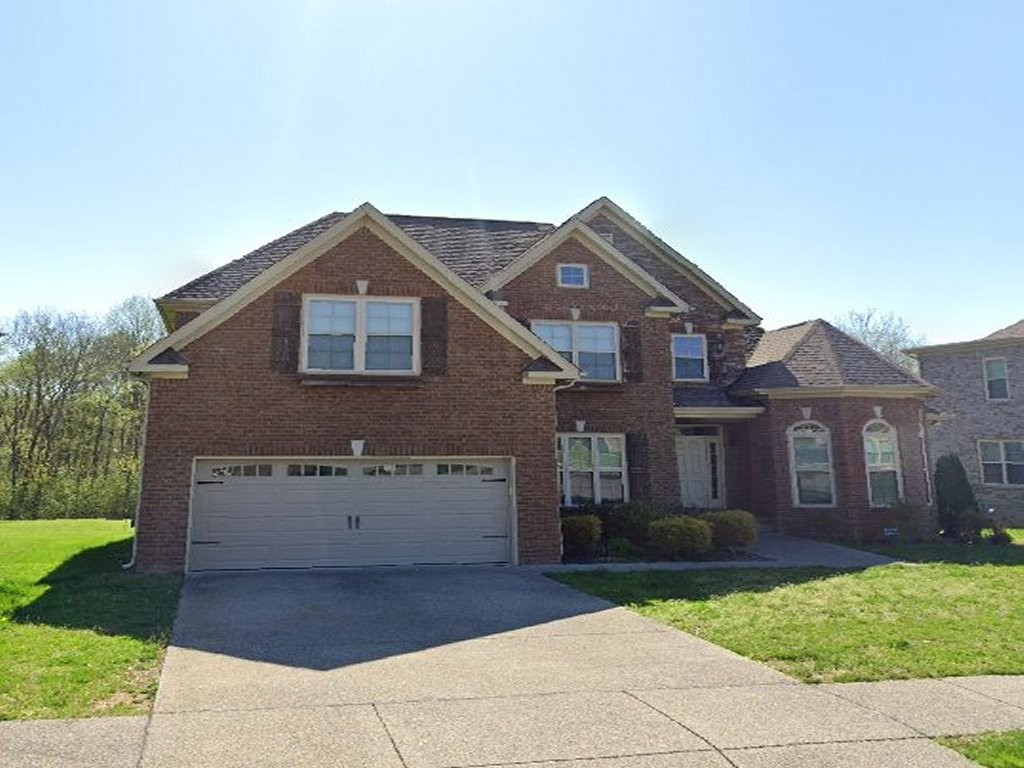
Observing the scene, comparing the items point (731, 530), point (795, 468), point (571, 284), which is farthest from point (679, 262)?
point (731, 530)

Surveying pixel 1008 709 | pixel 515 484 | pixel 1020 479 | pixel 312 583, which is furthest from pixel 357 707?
pixel 1020 479

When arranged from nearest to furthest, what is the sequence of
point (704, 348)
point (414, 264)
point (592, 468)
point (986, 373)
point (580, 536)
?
point (414, 264), point (580, 536), point (592, 468), point (704, 348), point (986, 373)

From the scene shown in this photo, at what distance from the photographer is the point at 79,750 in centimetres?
460

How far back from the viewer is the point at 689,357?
68.9 feet

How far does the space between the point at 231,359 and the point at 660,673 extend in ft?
31.5

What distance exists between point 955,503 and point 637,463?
881cm

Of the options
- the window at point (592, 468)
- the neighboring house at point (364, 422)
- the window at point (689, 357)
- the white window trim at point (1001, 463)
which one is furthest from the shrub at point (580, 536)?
the white window trim at point (1001, 463)

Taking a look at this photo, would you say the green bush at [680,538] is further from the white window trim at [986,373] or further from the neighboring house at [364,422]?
the white window trim at [986,373]

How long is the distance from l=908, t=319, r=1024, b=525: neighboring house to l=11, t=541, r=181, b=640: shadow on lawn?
24.9 m

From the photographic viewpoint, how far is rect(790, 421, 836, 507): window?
748 inches

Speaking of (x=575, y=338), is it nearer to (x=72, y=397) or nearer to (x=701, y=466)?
(x=701, y=466)

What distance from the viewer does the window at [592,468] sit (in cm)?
1784

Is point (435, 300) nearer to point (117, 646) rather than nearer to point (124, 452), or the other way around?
point (117, 646)

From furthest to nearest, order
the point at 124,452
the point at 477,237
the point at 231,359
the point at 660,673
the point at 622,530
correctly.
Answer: the point at 124,452, the point at 477,237, the point at 622,530, the point at 231,359, the point at 660,673
